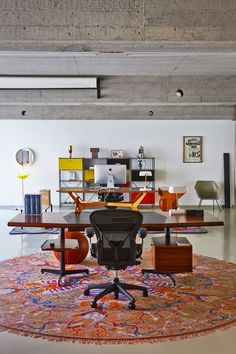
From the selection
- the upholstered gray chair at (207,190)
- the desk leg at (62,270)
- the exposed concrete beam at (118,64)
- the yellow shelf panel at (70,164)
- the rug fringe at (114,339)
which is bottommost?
the rug fringe at (114,339)

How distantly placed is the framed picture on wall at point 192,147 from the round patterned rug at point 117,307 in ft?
22.6

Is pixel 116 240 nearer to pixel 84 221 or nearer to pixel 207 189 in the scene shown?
pixel 84 221

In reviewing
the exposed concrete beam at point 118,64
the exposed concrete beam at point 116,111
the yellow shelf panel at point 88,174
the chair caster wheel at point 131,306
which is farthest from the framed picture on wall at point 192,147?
the chair caster wheel at point 131,306

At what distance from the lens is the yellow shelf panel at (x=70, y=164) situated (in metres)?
12.1

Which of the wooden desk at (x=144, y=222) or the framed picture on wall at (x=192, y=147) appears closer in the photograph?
the wooden desk at (x=144, y=222)

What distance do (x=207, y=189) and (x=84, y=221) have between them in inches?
305

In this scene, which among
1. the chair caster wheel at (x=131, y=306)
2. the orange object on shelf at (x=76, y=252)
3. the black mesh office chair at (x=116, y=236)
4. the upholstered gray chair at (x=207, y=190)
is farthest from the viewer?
the upholstered gray chair at (x=207, y=190)

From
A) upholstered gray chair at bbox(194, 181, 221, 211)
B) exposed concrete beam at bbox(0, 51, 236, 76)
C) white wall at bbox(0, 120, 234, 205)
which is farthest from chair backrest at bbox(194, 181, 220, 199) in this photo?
exposed concrete beam at bbox(0, 51, 236, 76)

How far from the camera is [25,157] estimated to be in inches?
485

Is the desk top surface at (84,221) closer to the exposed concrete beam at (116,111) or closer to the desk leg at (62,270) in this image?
the desk leg at (62,270)

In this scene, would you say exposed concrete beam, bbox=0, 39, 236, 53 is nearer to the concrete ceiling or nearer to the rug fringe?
the concrete ceiling

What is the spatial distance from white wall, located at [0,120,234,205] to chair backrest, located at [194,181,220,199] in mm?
345

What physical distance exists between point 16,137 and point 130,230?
8824mm

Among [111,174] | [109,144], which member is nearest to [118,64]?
[111,174]
